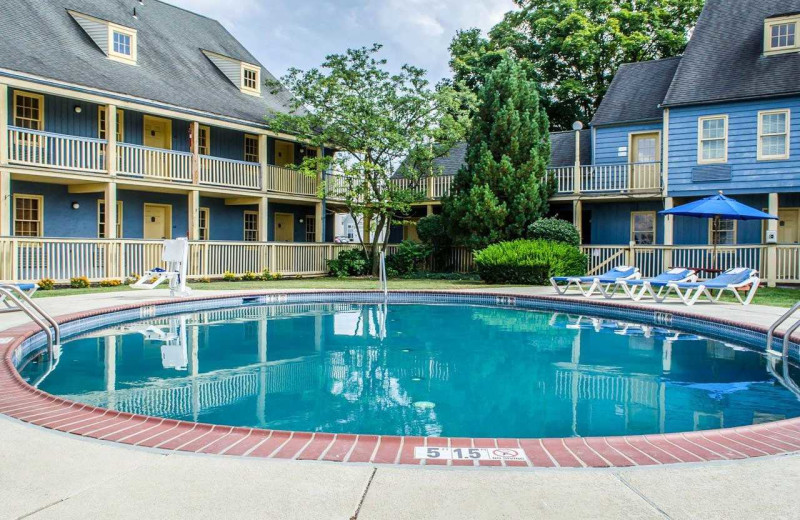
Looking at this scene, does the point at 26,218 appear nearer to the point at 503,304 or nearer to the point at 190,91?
the point at 190,91

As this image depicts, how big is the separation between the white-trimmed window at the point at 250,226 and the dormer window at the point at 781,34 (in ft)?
58.6

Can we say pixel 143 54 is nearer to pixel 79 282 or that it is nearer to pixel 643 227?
pixel 79 282

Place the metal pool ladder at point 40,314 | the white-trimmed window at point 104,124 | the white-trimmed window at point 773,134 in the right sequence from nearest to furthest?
1. the metal pool ladder at point 40,314
2. the white-trimmed window at point 773,134
3. the white-trimmed window at point 104,124

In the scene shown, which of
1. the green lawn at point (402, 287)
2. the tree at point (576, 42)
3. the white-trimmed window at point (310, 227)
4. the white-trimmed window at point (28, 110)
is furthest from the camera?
the tree at point (576, 42)

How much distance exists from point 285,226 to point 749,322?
18.3 metres

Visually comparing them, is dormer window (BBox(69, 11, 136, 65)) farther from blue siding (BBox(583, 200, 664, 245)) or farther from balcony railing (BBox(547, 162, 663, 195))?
blue siding (BBox(583, 200, 664, 245))

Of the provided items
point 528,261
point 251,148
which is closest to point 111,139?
point 251,148

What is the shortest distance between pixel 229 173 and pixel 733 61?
16422 millimetres

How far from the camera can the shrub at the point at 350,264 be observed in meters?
21.7

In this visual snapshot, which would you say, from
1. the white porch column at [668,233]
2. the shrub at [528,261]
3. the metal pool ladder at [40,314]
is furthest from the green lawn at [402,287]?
the metal pool ladder at [40,314]

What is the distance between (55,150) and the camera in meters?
16.3

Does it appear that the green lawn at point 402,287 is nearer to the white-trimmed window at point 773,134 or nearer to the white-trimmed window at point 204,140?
the white-trimmed window at point 773,134

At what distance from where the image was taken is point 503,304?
14.2 m

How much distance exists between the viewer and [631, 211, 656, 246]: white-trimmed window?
68.2ft
